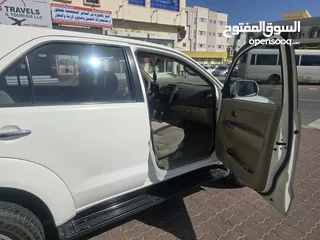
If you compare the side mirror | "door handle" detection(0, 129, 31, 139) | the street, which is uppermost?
the side mirror

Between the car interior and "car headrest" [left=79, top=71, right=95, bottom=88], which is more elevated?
"car headrest" [left=79, top=71, right=95, bottom=88]

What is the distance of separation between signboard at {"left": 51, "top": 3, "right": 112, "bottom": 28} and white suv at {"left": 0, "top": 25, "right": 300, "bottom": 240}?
55.9ft

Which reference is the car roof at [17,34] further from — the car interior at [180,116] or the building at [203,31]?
the building at [203,31]

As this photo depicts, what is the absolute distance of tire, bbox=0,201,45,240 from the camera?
1.35 metres

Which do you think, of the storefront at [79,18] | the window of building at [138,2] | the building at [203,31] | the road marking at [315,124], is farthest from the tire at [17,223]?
the building at [203,31]

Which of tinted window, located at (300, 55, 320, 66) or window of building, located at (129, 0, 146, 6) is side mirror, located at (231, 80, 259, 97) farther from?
window of building, located at (129, 0, 146, 6)

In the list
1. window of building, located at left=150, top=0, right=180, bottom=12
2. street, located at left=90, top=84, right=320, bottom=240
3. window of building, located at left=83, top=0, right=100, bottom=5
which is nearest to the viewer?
street, located at left=90, top=84, right=320, bottom=240

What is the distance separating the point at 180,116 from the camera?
134 inches

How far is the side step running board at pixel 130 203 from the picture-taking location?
5.64 ft

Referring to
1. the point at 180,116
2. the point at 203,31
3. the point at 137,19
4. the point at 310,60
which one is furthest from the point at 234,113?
the point at 203,31

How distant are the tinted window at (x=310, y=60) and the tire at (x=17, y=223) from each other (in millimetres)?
20527

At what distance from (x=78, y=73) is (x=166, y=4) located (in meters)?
23.7

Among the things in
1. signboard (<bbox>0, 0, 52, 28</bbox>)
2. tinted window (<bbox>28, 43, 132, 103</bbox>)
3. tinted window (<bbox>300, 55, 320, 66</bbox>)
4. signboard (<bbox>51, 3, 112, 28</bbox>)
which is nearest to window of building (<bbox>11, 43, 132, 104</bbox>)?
tinted window (<bbox>28, 43, 132, 103</bbox>)

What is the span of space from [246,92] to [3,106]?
235 centimetres
